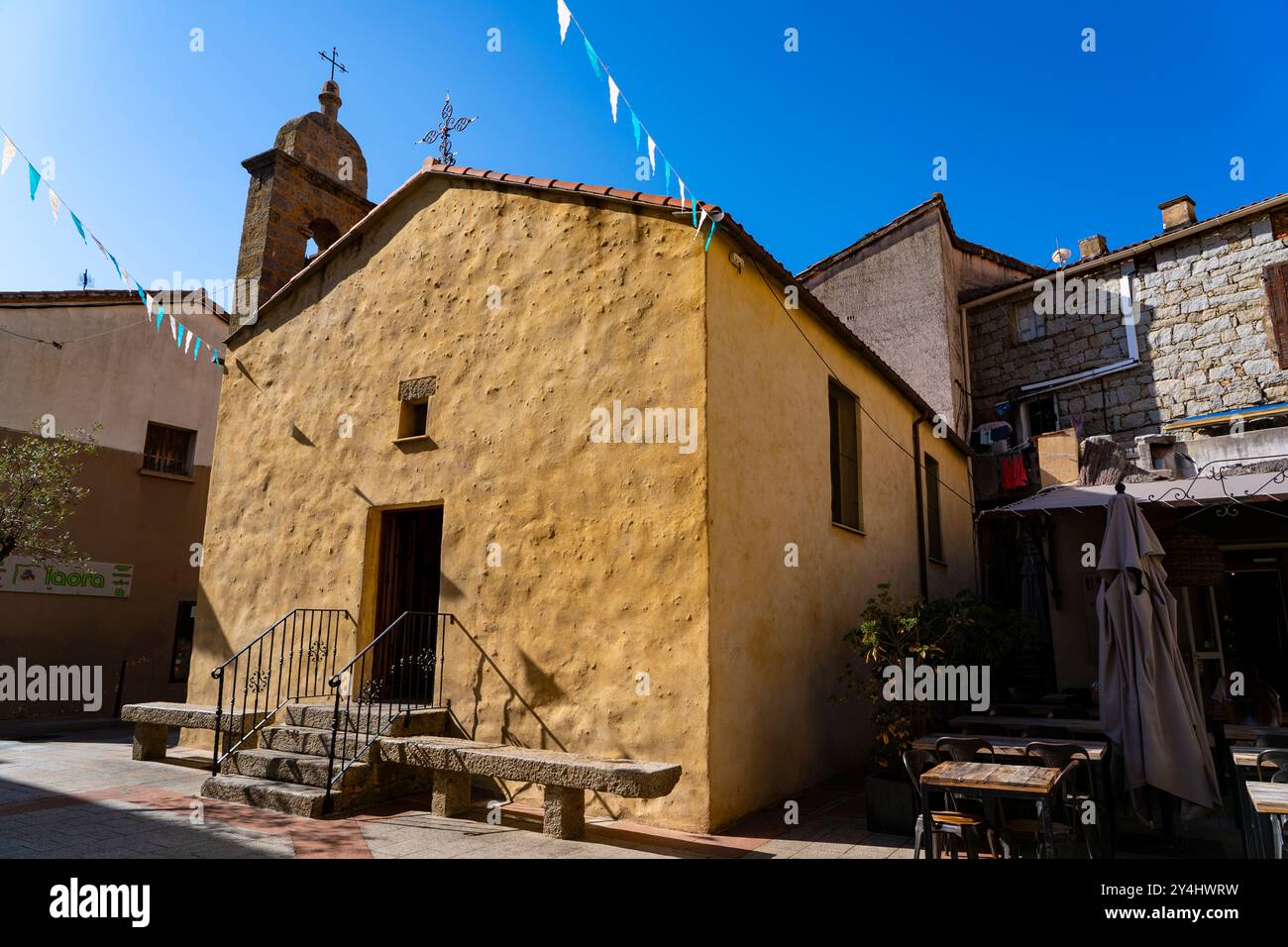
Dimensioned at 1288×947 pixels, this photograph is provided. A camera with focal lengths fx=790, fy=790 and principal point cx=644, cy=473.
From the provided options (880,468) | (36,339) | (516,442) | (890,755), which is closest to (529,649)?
(516,442)

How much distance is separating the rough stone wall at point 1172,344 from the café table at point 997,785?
36.6 ft

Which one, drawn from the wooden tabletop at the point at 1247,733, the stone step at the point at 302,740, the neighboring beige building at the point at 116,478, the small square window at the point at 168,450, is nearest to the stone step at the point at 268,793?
the stone step at the point at 302,740

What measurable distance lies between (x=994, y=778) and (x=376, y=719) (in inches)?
207

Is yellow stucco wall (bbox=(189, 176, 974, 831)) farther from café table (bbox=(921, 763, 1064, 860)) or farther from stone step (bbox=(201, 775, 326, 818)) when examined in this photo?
café table (bbox=(921, 763, 1064, 860))

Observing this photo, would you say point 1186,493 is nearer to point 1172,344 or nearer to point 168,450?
point 1172,344

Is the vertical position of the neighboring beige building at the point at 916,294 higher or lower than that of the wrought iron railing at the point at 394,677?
higher

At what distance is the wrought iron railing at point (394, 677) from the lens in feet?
23.4

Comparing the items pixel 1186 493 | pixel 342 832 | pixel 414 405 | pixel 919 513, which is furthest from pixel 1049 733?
pixel 414 405

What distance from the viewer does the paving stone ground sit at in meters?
5.21

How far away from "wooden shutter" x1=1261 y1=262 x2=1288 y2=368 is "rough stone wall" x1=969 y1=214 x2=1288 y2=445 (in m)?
0.09

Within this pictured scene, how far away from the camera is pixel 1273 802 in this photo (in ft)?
11.9

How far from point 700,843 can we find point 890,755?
193 centimetres

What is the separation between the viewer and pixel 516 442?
24.7 feet

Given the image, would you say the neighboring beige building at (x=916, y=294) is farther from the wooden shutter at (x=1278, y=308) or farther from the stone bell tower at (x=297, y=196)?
the stone bell tower at (x=297, y=196)
